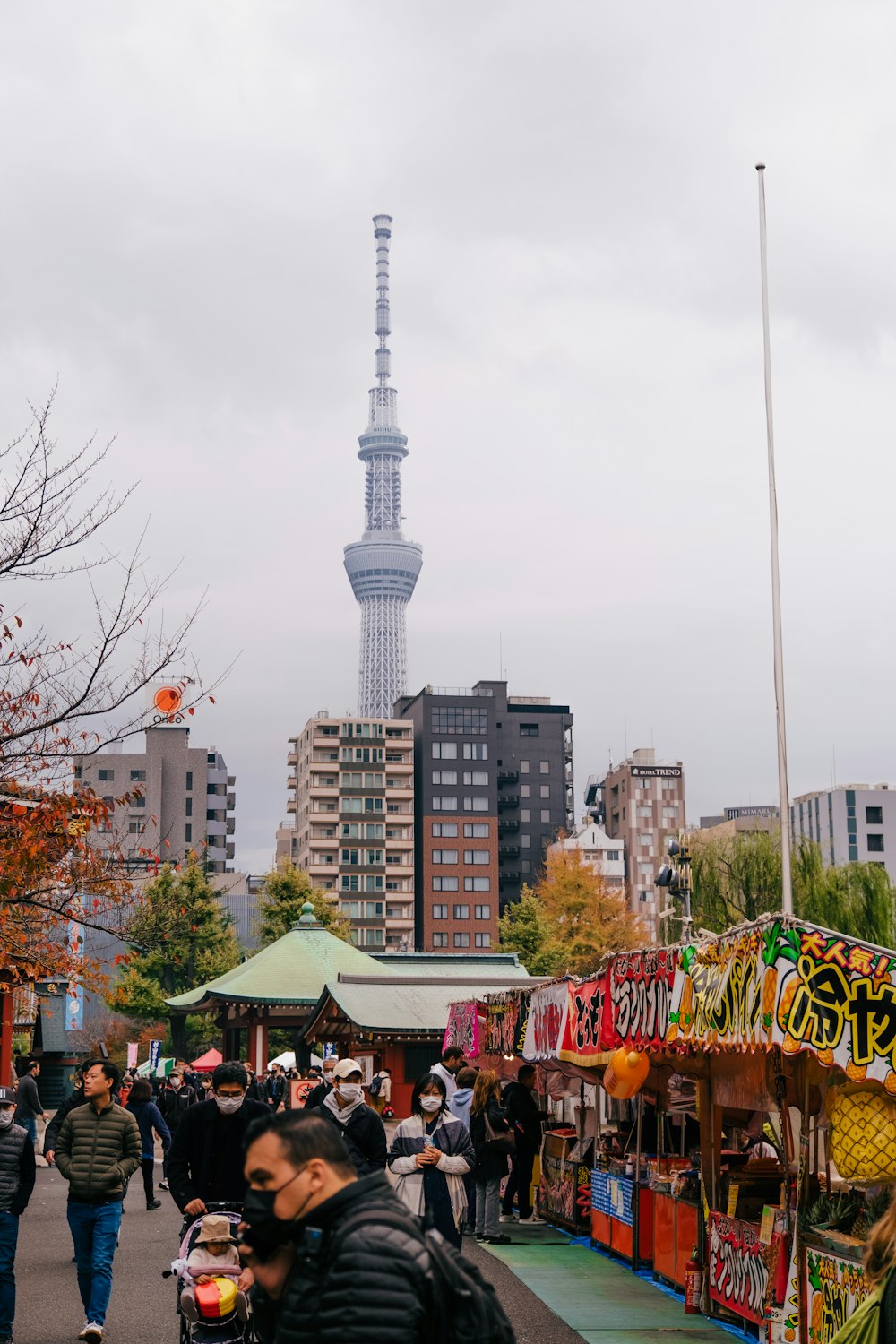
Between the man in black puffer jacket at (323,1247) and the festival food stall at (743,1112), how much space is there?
5.40 meters

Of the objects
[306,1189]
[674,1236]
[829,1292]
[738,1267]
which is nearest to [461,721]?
[674,1236]

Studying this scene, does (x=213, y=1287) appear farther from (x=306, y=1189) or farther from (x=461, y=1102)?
(x=461, y=1102)

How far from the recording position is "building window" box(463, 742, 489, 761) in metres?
119

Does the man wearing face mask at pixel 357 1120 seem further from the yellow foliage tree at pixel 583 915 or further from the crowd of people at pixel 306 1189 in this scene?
the yellow foliage tree at pixel 583 915

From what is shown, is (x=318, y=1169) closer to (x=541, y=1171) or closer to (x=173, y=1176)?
(x=173, y=1176)

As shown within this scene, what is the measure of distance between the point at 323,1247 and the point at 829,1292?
670cm

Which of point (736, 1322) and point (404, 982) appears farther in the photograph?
point (404, 982)

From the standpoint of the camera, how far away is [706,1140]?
1224 cm

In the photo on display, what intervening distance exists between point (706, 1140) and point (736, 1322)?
4.41 feet

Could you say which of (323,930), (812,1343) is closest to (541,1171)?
(812,1343)

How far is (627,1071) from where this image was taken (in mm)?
13461

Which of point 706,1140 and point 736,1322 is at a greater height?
point 706,1140

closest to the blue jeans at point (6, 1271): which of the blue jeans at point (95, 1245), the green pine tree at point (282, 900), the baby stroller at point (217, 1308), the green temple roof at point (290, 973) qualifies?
the blue jeans at point (95, 1245)

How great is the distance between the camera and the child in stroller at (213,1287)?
26.5ft
